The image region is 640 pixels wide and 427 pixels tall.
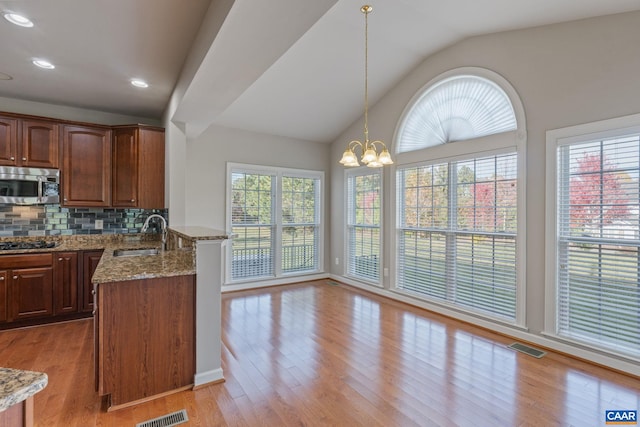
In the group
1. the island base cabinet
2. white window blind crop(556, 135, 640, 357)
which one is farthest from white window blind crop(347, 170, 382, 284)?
the island base cabinet

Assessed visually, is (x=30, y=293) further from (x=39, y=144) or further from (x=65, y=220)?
(x=39, y=144)

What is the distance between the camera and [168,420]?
79.4 inches

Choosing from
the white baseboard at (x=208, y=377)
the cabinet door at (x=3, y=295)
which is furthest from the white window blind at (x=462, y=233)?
the cabinet door at (x=3, y=295)

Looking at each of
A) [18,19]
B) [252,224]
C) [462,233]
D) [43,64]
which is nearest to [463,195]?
[462,233]

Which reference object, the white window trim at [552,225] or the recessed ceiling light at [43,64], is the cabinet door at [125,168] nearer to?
the recessed ceiling light at [43,64]

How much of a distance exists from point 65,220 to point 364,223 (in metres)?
4.32

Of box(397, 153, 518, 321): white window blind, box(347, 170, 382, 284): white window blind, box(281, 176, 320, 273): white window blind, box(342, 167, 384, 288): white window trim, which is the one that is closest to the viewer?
box(397, 153, 518, 321): white window blind

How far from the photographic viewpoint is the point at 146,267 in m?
2.41

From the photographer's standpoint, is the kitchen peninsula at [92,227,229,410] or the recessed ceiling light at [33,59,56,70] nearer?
the kitchen peninsula at [92,227,229,410]

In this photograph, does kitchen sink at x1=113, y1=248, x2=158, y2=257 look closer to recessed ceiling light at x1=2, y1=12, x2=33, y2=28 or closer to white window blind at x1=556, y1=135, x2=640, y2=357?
recessed ceiling light at x1=2, y1=12, x2=33, y2=28

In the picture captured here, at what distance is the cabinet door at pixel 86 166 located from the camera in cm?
389

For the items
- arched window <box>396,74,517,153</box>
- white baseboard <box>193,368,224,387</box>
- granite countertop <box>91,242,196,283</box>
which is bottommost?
white baseboard <box>193,368,224,387</box>

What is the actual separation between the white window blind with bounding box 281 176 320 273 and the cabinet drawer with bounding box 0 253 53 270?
3207mm

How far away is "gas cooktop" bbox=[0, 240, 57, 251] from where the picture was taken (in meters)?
3.57
